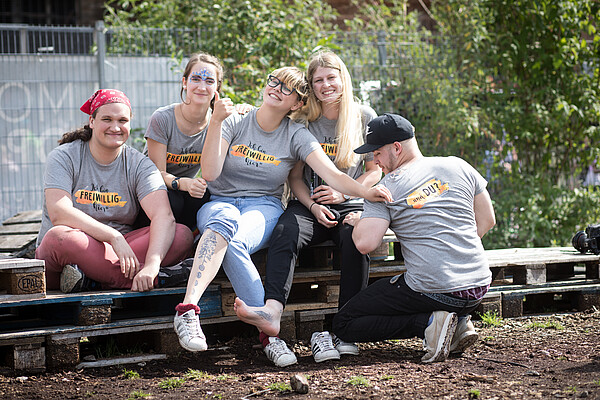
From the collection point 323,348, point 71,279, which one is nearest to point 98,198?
point 71,279

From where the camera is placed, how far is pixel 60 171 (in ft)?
12.6

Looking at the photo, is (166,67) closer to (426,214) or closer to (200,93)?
(200,93)

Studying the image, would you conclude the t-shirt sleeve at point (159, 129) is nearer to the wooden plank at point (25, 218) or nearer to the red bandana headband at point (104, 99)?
the red bandana headband at point (104, 99)

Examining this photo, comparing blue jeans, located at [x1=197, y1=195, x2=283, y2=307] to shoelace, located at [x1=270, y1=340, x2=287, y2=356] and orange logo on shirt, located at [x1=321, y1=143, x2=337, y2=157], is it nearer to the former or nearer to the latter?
shoelace, located at [x1=270, y1=340, x2=287, y2=356]

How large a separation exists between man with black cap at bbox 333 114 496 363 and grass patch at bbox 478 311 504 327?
30.4 inches

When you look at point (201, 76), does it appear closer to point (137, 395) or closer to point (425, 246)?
point (425, 246)

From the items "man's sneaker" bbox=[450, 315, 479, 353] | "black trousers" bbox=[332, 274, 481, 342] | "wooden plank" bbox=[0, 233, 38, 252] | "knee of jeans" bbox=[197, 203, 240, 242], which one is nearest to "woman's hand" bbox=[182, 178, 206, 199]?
"knee of jeans" bbox=[197, 203, 240, 242]

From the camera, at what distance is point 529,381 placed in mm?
3203

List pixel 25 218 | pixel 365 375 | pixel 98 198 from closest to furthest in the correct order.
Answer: pixel 365 375, pixel 98 198, pixel 25 218

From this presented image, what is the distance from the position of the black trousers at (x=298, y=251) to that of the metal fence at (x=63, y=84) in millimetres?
3681

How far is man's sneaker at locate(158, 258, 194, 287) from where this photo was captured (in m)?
3.87

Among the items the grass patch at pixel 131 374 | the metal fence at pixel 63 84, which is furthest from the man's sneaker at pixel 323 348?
the metal fence at pixel 63 84

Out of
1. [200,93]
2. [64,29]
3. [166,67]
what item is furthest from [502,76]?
[64,29]

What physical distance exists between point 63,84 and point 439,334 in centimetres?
541
